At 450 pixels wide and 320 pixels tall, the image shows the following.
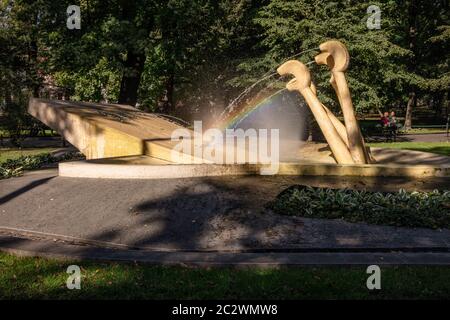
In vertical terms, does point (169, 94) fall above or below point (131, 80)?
above

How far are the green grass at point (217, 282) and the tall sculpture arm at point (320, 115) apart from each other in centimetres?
469

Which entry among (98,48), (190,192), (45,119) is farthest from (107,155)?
(98,48)

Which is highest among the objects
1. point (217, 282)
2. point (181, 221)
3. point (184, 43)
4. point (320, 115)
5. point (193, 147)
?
point (184, 43)

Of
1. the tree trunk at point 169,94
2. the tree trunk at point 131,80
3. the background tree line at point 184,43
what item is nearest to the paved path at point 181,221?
the background tree line at point 184,43

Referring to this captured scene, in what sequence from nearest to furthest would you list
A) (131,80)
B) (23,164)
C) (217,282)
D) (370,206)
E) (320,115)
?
1. (217,282)
2. (370,206)
3. (320,115)
4. (23,164)
5. (131,80)

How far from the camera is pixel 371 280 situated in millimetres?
4609

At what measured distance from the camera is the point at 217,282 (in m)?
4.63

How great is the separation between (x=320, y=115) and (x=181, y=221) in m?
4.56

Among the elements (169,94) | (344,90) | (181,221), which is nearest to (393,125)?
(169,94)

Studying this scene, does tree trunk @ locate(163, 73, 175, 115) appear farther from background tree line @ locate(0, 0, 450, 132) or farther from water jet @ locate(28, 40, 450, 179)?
water jet @ locate(28, 40, 450, 179)

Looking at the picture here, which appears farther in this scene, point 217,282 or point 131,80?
point 131,80

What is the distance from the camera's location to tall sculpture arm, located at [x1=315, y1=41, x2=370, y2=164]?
9391 millimetres

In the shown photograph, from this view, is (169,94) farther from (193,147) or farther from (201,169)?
(201,169)
